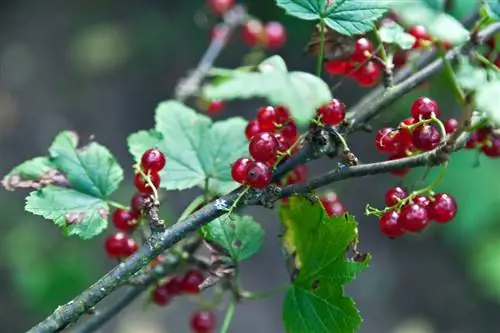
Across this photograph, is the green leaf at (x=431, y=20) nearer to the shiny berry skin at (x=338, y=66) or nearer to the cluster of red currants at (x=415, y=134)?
the cluster of red currants at (x=415, y=134)

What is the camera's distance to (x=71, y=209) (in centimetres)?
84

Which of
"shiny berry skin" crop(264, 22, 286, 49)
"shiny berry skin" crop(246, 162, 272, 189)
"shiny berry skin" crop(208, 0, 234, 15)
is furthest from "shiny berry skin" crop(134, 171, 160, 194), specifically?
"shiny berry skin" crop(208, 0, 234, 15)

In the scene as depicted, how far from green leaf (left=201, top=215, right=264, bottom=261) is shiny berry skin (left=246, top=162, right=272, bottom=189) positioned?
104 mm

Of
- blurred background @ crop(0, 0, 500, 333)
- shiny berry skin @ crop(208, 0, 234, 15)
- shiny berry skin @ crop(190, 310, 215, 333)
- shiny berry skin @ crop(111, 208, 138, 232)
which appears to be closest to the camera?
shiny berry skin @ crop(111, 208, 138, 232)

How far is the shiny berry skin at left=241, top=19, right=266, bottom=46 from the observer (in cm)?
146

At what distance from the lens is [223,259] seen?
0.88 meters

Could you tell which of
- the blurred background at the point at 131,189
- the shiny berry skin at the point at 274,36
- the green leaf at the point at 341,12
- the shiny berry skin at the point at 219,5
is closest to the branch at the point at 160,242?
the green leaf at the point at 341,12

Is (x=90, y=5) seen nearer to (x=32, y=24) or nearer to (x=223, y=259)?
(x=32, y=24)

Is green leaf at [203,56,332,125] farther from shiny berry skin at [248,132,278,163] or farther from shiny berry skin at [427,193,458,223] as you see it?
shiny berry skin at [427,193,458,223]

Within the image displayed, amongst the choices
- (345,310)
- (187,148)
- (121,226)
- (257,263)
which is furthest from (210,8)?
(257,263)

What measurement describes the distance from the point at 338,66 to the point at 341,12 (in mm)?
159

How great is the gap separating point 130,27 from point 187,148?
3214 millimetres

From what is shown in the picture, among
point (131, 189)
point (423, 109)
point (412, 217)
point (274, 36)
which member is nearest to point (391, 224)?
point (412, 217)

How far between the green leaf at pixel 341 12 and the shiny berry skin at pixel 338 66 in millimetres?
146
